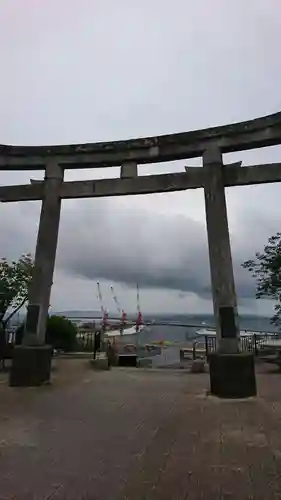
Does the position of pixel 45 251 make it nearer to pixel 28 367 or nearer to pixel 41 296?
pixel 41 296

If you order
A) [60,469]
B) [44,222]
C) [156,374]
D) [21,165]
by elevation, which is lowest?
[60,469]

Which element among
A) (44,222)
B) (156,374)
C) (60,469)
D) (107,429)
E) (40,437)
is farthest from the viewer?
(156,374)

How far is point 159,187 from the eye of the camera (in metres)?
9.96

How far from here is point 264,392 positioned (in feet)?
29.2

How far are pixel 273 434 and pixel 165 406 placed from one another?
2.40m

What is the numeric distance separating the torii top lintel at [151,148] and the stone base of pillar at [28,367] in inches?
185

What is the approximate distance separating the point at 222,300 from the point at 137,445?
4.39 metres

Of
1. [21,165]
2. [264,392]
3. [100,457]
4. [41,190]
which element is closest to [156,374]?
[264,392]

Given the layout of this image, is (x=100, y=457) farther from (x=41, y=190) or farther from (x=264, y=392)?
(x=41, y=190)

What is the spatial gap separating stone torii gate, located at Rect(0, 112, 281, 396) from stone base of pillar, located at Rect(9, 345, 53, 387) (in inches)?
0.9

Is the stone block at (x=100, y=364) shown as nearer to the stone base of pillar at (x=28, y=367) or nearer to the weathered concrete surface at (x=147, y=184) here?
the stone base of pillar at (x=28, y=367)

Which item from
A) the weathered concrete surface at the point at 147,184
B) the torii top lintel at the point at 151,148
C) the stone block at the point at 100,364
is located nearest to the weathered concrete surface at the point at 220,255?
the weathered concrete surface at the point at 147,184

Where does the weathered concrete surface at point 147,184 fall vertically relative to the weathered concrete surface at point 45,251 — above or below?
above

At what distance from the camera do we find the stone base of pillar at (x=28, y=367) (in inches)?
371
